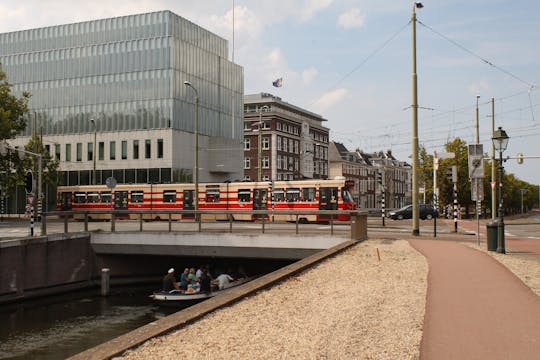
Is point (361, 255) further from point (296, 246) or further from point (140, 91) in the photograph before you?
point (140, 91)

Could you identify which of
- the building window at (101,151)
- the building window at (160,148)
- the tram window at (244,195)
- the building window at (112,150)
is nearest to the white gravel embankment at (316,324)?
the tram window at (244,195)

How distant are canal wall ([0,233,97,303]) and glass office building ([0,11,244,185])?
34.8 meters

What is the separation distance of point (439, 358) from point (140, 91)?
196ft

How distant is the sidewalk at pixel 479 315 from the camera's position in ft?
22.8

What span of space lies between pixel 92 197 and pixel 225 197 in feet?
40.5

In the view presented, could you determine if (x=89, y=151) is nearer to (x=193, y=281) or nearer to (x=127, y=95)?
(x=127, y=95)

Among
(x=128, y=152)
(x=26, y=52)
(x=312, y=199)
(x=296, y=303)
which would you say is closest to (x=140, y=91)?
(x=128, y=152)

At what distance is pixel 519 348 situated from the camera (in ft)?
23.0

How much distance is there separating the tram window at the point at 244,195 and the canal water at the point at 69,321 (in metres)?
13.5

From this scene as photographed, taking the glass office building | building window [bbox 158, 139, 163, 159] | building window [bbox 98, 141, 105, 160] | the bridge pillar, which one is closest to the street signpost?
the bridge pillar

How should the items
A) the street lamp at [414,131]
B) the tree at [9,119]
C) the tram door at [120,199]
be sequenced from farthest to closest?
the tram door at [120,199] < the tree at [9,119] < the street lamp at [414,131]

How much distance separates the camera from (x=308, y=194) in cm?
3581

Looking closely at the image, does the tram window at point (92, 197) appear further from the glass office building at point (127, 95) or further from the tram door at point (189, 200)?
the glass office building at point (127, 95)

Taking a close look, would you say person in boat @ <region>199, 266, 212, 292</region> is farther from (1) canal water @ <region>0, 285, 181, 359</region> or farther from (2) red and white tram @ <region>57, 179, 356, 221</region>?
(2) red and white tram @ <region>57, 179, 356, 221</region>
